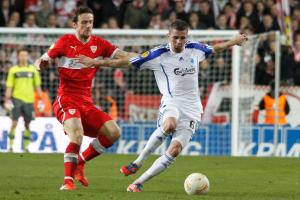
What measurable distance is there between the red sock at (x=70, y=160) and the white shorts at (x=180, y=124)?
1078mm

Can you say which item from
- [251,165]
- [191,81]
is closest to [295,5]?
[251,165]

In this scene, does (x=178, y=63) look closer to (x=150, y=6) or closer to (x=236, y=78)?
(x=236, y=78)

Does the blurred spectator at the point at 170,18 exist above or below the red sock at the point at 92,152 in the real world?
above

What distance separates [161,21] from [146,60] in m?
13.1

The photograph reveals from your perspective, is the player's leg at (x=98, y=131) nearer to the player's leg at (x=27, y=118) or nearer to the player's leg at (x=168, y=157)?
the player's leg at (x=168, y=157)

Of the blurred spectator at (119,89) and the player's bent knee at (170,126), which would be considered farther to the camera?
the blurred spectator at (119,89)

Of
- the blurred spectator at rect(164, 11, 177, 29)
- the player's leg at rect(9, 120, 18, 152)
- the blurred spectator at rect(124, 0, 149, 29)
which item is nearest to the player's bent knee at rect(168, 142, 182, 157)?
the player's leg at rect(9, 120, 18, 152)

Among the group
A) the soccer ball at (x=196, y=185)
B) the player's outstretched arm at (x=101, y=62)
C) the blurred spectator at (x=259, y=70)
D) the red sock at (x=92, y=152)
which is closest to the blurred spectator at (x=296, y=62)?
the blurred spectator at (x=259, y=70)

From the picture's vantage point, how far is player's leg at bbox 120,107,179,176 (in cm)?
1157

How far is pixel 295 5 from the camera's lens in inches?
1001

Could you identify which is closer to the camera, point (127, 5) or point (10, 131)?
point (10, 131)

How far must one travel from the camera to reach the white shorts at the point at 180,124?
11.5 m

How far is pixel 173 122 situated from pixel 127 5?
1395 cm

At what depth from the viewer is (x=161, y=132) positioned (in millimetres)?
11758
